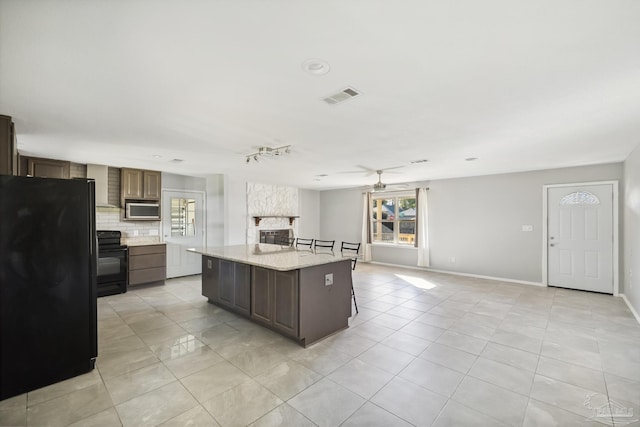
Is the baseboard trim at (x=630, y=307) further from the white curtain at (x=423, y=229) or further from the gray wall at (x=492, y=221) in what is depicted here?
the white curtain at (x=423, y=229)

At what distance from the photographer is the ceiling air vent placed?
2.16 meters

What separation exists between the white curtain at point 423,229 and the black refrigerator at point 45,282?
21.1 feet

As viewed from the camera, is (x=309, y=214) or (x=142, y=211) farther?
(x=309, y=214)

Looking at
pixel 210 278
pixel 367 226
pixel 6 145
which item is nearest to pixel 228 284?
pixel 210 278

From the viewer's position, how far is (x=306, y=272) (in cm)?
303

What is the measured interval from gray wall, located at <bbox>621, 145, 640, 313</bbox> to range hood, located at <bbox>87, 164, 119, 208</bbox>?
8.27 meters

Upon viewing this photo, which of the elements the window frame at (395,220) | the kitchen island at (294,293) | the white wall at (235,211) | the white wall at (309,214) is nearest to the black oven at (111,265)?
Answer: the white wall at (235,211)

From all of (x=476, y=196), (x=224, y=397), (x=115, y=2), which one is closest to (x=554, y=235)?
(x=476, y=196)

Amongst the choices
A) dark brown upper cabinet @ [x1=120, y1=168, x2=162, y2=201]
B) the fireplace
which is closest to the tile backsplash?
dark brown upper cabinet @ [x1=120, y1=168, x2=162, y2=201]

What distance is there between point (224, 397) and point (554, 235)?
6318mm

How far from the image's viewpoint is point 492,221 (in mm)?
6074

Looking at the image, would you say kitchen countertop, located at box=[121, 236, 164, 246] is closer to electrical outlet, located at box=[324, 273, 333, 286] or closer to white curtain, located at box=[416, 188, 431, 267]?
electrical outlet, located at box=[324, 273, 333, 286]

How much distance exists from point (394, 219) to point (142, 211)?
6.11 metres

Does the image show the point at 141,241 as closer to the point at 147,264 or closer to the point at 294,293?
the point at 147,264
